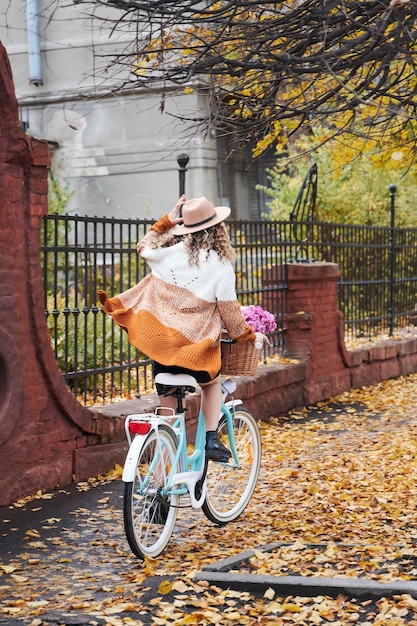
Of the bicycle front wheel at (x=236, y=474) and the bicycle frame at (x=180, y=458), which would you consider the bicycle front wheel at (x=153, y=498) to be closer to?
the bicycle frame at (x=180, y=458)

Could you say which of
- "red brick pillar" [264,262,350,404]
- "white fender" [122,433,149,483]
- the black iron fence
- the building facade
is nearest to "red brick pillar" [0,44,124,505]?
the black iron fence

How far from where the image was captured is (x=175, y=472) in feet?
19.6

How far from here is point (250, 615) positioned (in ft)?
15.9

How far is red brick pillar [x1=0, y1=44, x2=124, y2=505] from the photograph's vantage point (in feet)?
23.4

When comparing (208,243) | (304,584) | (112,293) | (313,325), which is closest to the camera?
(304,584)

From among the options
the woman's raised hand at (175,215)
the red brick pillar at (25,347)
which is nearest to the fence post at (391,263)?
the red brick pillar at (25,347)

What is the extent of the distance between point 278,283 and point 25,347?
5041 mm

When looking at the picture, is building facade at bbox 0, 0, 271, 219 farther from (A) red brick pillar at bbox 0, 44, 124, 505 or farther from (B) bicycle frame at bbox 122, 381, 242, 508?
(B) bicycle frame at bbox 122, 381, 242, 508

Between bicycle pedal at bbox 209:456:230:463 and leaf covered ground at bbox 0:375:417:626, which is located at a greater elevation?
bicycle pedal at bbox 209:456:230:463

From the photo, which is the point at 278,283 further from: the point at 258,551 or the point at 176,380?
the point at 258,551

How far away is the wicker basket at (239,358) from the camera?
21.2 ft

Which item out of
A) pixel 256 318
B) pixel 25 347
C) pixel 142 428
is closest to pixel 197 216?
pixel 256 318

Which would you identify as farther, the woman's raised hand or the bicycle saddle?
the woman's raised hand

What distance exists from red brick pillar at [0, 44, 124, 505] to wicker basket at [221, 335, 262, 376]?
155 cm
